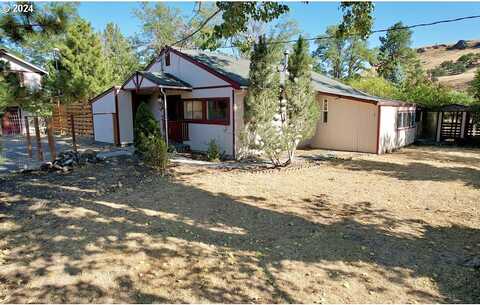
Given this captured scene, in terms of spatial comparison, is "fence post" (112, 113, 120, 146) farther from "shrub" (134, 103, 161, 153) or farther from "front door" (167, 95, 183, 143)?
"shrub" (134, 103, 161, 153)

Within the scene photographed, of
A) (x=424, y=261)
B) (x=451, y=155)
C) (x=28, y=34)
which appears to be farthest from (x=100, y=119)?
(x=451, y=155)

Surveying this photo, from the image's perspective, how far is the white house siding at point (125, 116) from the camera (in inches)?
551

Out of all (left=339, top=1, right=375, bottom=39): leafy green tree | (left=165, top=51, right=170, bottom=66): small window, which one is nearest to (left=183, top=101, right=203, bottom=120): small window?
(left=165, top=51, right=170, bottom=66): small window

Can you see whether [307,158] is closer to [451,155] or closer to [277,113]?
[277,113]

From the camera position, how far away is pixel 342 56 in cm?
3912

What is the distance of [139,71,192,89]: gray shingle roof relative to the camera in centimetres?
1201

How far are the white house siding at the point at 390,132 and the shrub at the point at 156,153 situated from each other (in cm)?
939

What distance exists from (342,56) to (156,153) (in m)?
36.0

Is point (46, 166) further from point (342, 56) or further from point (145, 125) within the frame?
point (342, 56)

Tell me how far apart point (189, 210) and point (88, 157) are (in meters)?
6.12

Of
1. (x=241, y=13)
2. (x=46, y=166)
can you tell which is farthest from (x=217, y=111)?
(x=46, y=166)

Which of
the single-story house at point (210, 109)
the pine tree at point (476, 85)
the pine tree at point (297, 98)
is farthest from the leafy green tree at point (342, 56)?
the pine tree at point (297, 98)

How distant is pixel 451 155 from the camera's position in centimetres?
1361

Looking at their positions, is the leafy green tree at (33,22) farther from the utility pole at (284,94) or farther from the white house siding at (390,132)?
the white house siding at (390,132)
